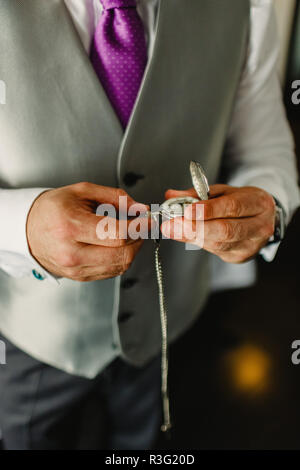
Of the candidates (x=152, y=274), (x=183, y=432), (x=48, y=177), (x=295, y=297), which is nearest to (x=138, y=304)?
(x=152, y=274)

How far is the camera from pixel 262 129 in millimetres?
812

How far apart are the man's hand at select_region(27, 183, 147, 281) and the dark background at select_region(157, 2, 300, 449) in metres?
0.96

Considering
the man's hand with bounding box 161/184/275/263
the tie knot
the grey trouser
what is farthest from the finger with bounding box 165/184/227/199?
the grey trouser

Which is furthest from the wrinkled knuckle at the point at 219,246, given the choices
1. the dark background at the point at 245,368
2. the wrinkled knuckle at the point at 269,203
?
the dark background at the point at 245,368

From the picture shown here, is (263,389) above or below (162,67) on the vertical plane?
below

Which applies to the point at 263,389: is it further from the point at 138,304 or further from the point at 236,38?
the point at 236,38

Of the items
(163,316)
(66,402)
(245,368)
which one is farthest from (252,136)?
(245,368)

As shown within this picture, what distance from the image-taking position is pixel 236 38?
2.17 feet

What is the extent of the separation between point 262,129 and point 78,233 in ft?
1.69

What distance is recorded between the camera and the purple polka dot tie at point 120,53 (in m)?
0.58

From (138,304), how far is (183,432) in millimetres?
731

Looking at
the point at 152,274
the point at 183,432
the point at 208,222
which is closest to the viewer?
the point at 208,222

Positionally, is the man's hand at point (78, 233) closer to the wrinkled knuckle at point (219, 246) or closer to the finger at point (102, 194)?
the finger at point (102, 194)

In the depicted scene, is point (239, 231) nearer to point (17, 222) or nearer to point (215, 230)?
point (215, 230)
